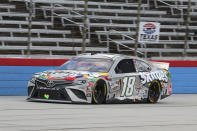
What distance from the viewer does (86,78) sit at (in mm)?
14352

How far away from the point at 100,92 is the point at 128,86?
110cm

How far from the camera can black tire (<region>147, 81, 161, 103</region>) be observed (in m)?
16.4

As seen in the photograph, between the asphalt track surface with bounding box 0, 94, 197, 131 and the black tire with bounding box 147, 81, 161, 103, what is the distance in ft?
7.38

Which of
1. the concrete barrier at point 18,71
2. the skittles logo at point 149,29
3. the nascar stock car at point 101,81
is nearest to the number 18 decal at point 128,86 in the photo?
the nascar stock car at point 101,81

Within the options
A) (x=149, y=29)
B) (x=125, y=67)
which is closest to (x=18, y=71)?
(x=125, y=67)

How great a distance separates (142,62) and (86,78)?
8.80 ft

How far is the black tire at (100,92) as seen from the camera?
47.7 feet

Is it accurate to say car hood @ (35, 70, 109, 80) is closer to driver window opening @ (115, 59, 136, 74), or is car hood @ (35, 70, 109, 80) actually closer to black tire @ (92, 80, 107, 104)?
black tire @ (92, 80, 107, 104)

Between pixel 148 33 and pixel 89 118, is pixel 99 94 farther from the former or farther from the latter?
pixel 148 33

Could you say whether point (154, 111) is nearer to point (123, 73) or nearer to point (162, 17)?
point (123, 73)

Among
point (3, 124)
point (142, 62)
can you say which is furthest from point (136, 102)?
point (3, 124)

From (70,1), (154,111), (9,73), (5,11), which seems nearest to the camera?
(154,111)

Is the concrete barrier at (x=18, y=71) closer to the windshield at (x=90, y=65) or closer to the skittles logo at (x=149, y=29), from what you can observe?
the windshield at (x=90, y=65)

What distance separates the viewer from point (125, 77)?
51.0 ft
